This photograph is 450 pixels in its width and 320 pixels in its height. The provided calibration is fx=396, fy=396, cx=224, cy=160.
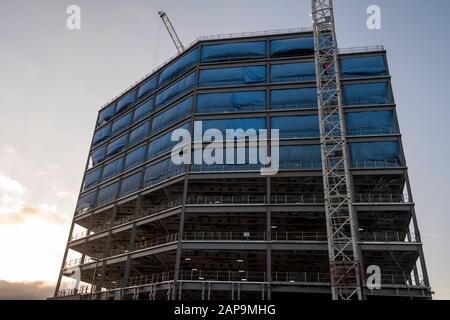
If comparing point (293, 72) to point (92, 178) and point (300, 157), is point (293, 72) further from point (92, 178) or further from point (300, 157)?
point (92, 178)

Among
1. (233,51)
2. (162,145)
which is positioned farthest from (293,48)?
(162,145)

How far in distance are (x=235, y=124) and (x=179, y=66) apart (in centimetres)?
1623

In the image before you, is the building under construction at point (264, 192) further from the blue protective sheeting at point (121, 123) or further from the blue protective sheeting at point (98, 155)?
the blue protective sheeting at point (98, 155)

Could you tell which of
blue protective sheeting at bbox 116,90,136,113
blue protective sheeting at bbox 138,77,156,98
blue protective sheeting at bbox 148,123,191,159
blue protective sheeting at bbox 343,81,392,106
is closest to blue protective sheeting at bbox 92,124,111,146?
blue protective sheeting at bbox 116,90,136,113

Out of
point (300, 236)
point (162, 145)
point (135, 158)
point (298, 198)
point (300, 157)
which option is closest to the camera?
point (300, 157)

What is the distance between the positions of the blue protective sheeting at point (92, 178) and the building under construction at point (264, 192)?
3552 millimetres

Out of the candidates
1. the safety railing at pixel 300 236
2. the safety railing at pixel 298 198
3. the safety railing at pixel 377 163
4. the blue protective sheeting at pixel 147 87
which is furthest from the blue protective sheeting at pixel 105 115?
the safety railing at pixel 377 163

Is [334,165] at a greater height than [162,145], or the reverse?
[162,145]

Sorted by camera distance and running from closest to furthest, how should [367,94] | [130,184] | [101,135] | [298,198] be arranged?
[298,198] < [367,94] < [130,184] < [101,135]

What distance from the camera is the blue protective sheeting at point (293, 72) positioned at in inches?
2105

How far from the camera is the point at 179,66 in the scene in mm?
61500

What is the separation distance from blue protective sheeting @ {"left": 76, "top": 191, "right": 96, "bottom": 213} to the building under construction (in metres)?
0.86

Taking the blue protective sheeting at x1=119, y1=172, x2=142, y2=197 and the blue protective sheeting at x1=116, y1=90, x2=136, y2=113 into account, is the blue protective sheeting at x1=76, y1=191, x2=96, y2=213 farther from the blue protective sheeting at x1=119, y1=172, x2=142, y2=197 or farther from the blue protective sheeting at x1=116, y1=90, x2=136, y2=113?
the blue protective sheeting at x1=116, y1=90, x2=136, y2=113
